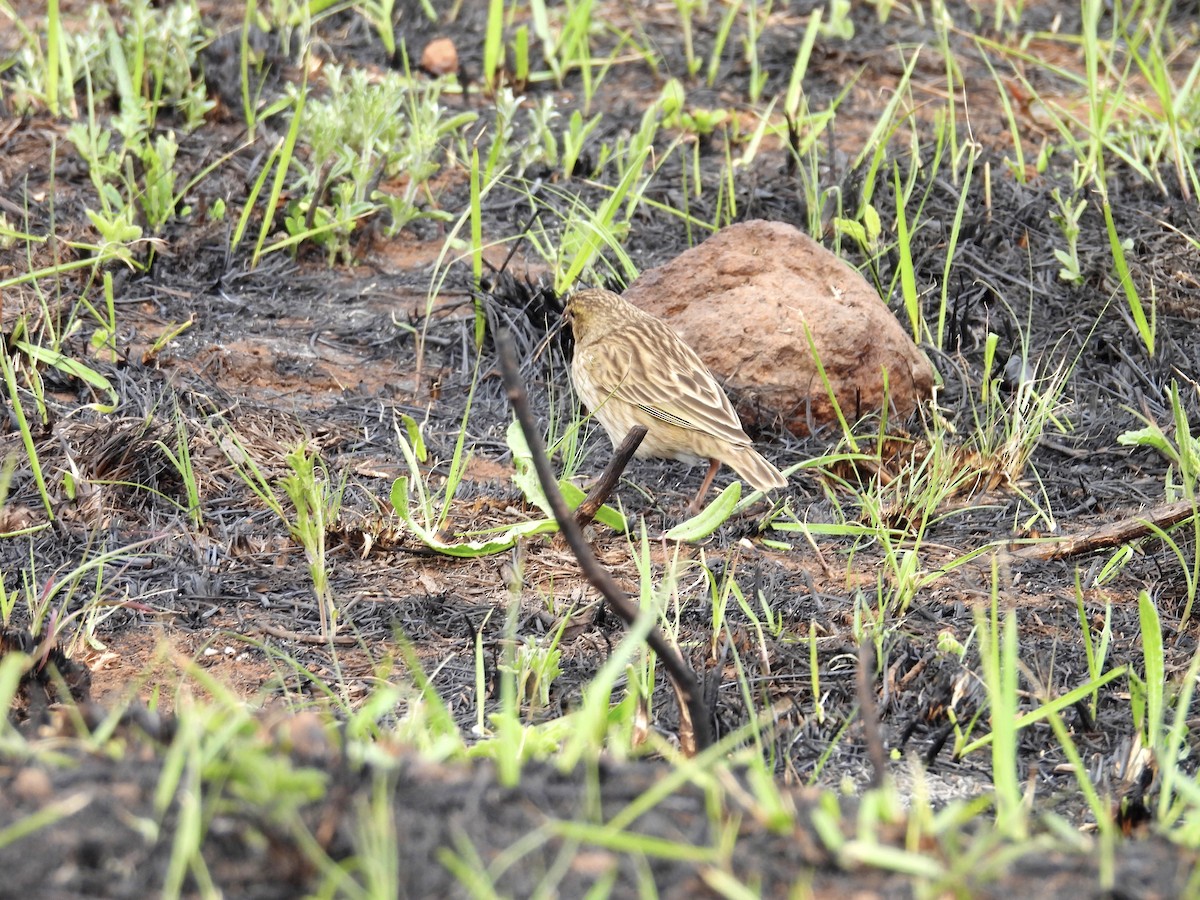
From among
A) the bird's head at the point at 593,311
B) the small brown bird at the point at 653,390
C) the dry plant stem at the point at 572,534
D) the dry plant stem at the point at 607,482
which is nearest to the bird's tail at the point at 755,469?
the small brown bird at the point at 653,390

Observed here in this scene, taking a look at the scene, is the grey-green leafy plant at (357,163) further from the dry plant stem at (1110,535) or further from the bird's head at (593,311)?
the dry plant stem at (1110,535)

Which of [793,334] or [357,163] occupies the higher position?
[357,163]

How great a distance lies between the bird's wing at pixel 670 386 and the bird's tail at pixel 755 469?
0.24 ft

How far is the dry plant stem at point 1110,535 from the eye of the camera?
4.94 metres

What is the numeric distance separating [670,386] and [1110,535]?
1.68 metres

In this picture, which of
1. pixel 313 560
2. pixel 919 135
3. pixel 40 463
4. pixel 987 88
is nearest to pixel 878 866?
pixel 313 560

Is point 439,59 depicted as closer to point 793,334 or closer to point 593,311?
point 593,311

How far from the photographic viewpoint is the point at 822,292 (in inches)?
237

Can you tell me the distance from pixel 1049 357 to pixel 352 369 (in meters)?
2.96

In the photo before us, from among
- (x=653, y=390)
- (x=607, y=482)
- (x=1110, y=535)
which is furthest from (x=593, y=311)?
(x=1110, y=535)

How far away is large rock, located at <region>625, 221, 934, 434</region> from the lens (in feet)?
19.3

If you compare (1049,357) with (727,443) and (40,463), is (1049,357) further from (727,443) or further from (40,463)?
(40,463)

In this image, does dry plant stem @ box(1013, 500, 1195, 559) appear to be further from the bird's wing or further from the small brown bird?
the bird's wing

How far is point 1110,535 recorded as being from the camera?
16.3ft
